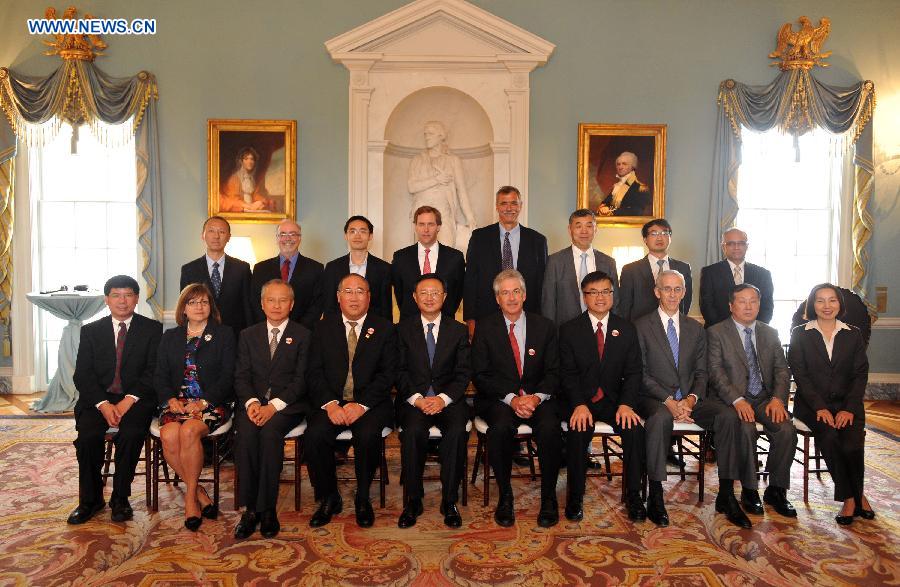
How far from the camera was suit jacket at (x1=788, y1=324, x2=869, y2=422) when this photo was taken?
3689 mm

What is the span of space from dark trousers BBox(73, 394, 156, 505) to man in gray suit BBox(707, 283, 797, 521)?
328 cm

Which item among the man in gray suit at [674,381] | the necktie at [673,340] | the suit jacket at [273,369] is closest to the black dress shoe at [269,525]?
the suit jacket at [273,369]

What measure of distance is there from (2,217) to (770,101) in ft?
25.7

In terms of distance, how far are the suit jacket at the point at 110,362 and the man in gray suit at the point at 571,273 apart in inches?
99.7

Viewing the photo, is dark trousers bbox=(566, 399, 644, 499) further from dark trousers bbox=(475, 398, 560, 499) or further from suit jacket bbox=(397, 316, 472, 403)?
suit jacket bbox=(397, 316, 472, 403)

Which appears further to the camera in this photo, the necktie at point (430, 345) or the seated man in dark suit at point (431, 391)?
the necktie at point (430, 345)

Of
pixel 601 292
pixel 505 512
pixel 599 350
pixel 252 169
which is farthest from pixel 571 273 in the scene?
pixel 252 169

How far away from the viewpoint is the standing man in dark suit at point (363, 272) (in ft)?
14.4

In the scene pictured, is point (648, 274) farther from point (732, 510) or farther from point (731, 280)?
point (732, 510)

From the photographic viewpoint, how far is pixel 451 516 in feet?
11.0

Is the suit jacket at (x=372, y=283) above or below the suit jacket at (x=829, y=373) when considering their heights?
above

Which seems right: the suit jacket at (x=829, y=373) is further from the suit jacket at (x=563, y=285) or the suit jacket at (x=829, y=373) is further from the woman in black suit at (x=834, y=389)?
the suit jacket at (x=563, y=285)

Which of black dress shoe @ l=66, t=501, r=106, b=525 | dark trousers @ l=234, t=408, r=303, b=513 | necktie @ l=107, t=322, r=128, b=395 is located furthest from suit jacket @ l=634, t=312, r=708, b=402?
black dress shoe @ l=66, t=501, r=106, b=525

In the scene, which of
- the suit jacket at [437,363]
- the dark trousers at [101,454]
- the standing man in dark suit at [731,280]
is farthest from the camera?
the standing man in dark suit at [731,280]
